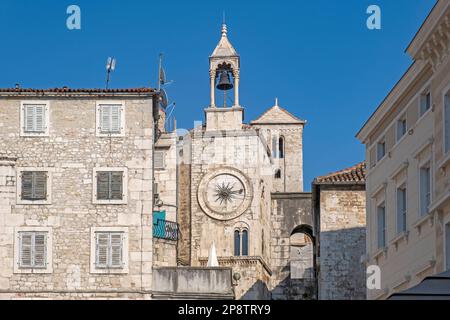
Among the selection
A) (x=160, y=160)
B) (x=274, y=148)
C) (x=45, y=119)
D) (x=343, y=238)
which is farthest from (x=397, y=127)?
(x=274, y=148)

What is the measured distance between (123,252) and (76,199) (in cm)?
280

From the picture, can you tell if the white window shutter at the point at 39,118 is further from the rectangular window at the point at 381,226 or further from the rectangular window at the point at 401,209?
the rectangular window at the point at 401,209

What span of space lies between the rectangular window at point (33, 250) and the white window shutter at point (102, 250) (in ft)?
6.48

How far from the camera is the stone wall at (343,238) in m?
55.8

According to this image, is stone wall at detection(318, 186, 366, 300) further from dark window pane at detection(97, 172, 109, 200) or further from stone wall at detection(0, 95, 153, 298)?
dark window pane at detection(97, 172, 109, 200)

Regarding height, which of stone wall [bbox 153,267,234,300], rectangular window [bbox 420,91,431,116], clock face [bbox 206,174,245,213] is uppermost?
clock face [bbox 206,174,245,213]

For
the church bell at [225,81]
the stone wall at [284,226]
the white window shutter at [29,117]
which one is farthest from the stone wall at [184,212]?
the white window shutter at [29,117]

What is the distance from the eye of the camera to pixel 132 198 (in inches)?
1875

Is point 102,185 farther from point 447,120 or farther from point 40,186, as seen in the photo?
point 447,120

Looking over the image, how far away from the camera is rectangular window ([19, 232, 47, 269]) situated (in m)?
46.7

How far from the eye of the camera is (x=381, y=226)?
37469mm

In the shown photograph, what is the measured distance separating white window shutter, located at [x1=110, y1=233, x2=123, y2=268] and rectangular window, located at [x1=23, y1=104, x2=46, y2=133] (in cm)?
516

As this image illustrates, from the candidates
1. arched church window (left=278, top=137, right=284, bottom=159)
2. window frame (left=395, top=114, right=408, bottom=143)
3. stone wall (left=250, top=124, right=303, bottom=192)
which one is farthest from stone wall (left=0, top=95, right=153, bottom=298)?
arched church window (left=278, top=137, right=284, bottom=159)
